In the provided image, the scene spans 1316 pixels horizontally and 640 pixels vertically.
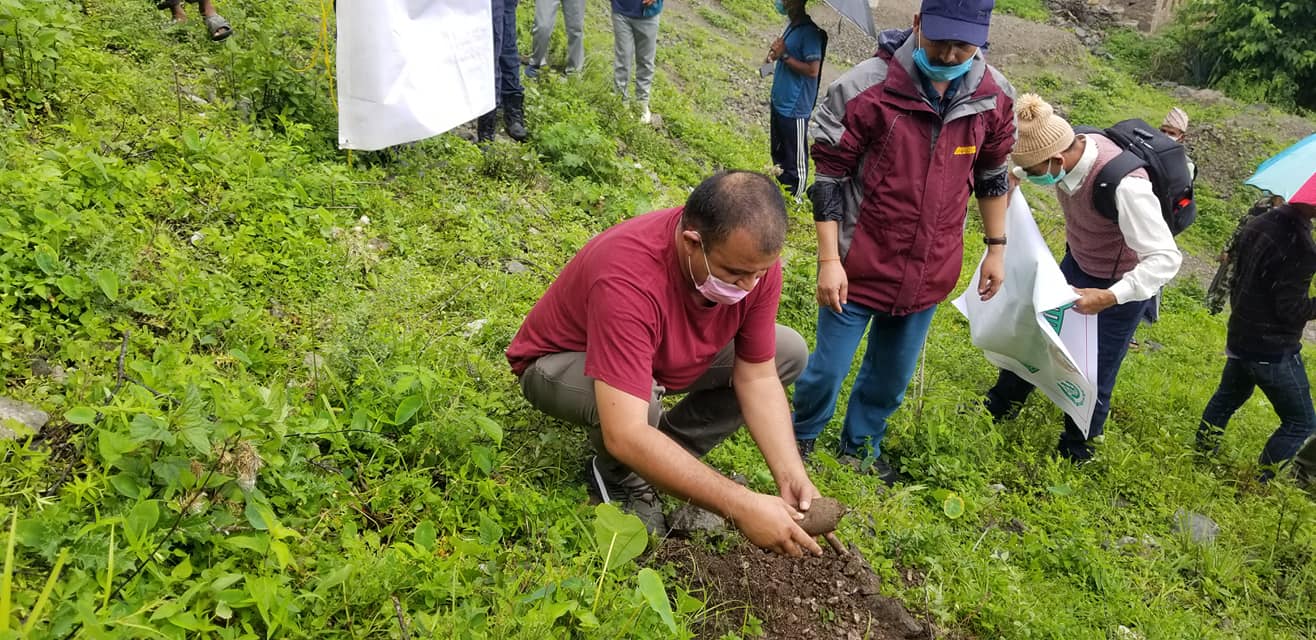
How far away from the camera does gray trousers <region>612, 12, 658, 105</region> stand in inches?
289

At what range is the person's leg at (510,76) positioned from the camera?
19.0 ft

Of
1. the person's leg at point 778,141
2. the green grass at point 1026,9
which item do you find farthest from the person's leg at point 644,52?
the green grass at point 1026,9

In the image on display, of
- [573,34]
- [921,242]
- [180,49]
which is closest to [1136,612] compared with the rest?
[921,242]

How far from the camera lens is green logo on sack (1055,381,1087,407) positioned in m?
3.83

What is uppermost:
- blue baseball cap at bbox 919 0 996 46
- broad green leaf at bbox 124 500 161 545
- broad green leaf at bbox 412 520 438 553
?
blue baseball cap at bbox 919 0 996 46

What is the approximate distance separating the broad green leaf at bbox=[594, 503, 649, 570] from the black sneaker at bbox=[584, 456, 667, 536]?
445 mm

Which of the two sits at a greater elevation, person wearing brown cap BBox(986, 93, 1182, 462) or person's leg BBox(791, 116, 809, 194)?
person wearing brown cap BBox(986, 93, 1182, 462)

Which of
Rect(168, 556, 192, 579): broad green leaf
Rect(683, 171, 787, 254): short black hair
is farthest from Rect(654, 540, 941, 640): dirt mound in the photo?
Rect(168, 556, 192, 579): broad green leaf

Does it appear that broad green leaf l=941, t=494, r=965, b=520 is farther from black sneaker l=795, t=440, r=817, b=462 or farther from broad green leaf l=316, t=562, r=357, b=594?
broad green leaf l=316, t=562, r=357, b=594

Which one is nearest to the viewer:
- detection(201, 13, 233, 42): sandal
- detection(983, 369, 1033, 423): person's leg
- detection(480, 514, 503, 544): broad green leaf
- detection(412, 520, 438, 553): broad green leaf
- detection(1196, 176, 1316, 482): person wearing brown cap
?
detection(412, 520, 438, 553): broad green leaf

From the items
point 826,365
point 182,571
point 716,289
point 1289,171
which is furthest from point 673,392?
point 1289,171

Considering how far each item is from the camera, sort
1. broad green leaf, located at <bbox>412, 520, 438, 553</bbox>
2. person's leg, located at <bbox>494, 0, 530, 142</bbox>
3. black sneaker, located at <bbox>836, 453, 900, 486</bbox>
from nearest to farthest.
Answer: broad green leaf, located at <bbox>412, 520, 438, 553</bbox>, black sneaker, located at <bbox>836, 453, 900, 486</bbox>, person's leg, located at <bbox>494, 0, 530, 142</bbox>

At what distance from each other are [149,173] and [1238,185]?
1418cm

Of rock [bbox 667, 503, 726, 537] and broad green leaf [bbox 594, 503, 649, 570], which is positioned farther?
rock [bbox 667, 503, 726, 537]
